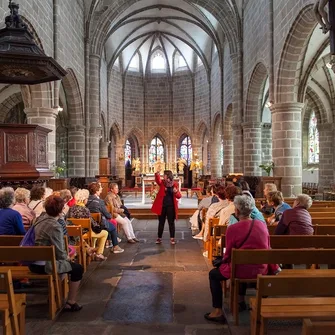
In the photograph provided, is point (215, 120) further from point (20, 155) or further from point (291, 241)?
point (291, 241)

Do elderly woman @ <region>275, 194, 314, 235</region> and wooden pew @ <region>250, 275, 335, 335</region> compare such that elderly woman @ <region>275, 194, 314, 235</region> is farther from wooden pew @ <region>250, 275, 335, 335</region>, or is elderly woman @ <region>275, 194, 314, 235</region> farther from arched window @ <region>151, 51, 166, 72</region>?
arched window @ <region>151, 51, 166, 72</region>

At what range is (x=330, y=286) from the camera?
261 centimetres

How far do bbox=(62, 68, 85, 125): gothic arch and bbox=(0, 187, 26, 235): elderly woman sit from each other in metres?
13.0

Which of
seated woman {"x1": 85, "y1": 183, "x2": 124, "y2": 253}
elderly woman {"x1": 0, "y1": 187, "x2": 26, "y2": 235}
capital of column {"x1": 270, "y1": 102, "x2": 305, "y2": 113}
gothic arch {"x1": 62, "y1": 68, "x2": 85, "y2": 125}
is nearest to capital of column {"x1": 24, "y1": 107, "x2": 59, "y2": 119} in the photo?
gothic arch {"x1": 62, "y1": 68, "x2": 85, "y2": 125}

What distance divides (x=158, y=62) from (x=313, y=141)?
14687 millimetres

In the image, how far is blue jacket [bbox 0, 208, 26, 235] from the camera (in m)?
4.90

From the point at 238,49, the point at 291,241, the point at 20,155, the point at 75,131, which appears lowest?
the point at 291,241

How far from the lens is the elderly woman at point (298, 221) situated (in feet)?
16.8

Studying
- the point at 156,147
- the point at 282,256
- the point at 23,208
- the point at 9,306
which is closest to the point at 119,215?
the point at 23,208

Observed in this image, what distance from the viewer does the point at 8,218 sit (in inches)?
194

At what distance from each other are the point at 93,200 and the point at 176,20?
2243cm

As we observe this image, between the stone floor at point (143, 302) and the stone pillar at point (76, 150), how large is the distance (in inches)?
475

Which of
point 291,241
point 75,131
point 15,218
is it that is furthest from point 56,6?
point 291,241

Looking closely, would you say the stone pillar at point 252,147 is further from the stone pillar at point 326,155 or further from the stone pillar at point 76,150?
the stone pillar at point 76,150
